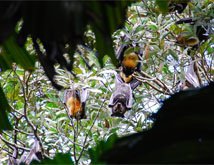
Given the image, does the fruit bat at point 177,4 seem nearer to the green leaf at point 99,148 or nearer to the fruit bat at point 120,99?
the fruit bat at point 120,99

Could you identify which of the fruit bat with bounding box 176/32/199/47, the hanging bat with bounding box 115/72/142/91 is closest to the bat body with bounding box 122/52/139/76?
the hanging bat with bounding box 115/72/142/91

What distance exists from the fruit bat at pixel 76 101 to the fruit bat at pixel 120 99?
18 centimetres

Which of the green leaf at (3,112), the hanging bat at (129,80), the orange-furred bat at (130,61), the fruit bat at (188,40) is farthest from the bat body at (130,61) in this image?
the green leaf at (3,112)

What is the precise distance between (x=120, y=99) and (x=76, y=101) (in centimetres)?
23

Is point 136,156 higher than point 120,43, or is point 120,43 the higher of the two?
point 120,43

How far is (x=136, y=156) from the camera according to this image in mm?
294

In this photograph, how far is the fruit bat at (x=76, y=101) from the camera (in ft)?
7.47

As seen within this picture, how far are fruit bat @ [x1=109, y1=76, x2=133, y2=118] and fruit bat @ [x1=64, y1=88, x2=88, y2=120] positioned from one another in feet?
0.60

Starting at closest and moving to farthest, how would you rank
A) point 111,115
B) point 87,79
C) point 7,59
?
point 7,59
point 87,79
point 111,115

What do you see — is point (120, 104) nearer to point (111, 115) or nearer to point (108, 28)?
point (111, 115)

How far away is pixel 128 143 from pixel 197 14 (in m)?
2.00

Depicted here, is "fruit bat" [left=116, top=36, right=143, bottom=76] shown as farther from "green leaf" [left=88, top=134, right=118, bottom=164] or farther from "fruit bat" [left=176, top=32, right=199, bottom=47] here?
"green leaf" [left=88, top=134, right=118, bottom=164]

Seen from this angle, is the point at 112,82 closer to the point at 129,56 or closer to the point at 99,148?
the point at 129,56

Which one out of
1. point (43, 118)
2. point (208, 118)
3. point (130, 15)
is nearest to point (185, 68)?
point (130, 15)
